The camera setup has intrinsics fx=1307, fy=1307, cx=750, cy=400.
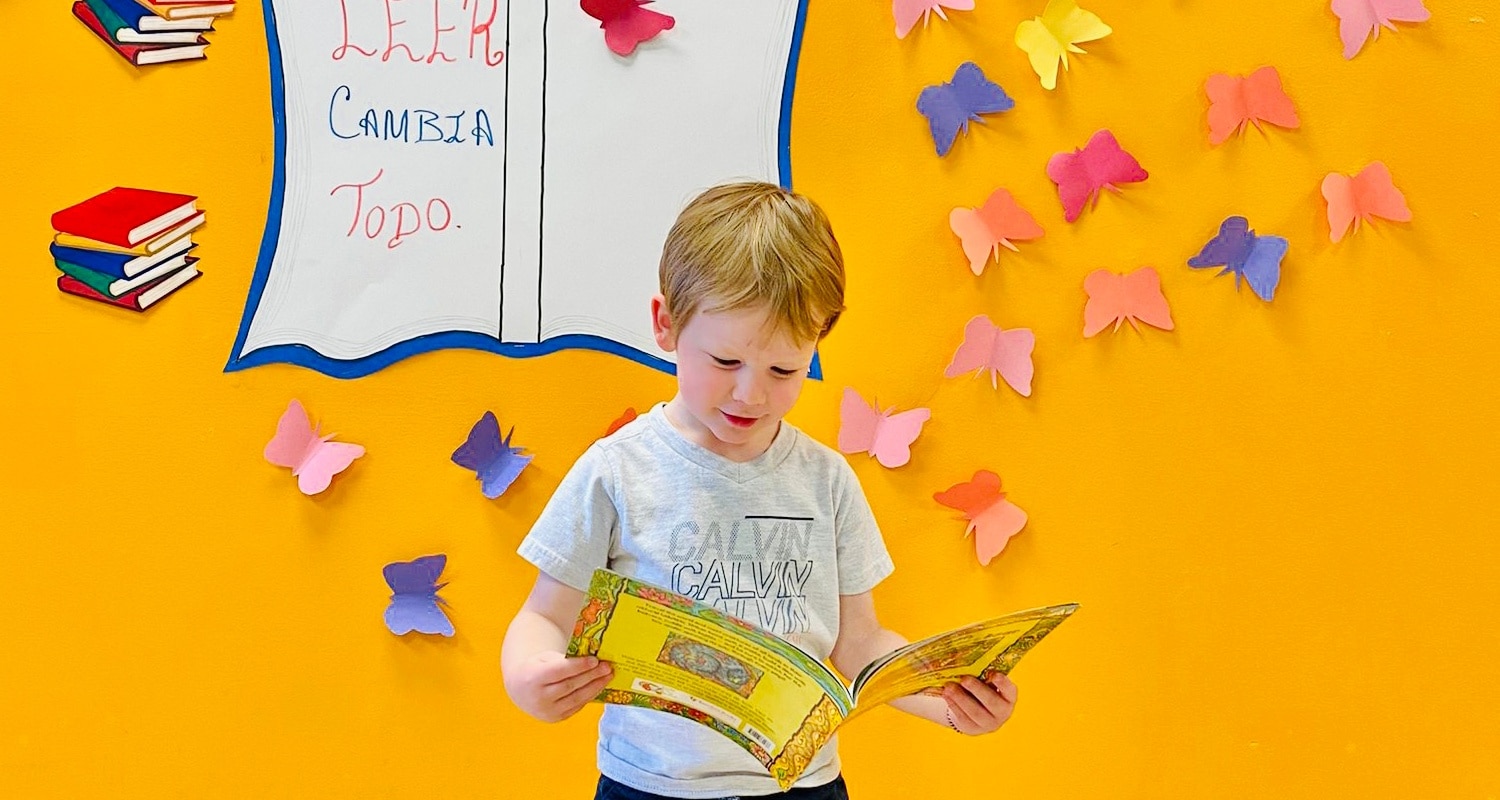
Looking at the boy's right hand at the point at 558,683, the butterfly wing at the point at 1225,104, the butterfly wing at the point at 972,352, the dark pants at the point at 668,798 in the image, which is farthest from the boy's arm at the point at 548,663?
the butterfly wing at the point at 1225,104

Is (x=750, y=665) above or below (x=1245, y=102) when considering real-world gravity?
below

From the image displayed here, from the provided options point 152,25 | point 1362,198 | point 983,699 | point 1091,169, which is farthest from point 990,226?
point 152,25

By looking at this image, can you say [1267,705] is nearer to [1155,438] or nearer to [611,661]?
[1155,438]

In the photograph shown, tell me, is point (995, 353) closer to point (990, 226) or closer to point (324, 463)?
point (990, 226)

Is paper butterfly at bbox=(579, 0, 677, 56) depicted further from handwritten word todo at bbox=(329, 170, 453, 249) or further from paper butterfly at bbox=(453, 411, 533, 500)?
paper butterfly at bbox=(453, 411, 533, 500)

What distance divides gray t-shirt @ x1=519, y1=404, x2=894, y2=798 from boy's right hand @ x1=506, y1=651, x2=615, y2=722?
125 mm

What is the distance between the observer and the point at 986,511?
65.2 inches

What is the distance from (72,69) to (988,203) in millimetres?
1126

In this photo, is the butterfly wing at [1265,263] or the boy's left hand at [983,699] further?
the butterfly wing at [1265,263]

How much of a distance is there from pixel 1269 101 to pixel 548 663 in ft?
3.87

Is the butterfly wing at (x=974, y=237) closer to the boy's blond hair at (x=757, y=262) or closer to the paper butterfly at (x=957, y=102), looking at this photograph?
the paper butterfly at (x=957, y=102)

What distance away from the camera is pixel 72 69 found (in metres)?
1.57

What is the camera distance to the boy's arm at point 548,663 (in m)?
0.99

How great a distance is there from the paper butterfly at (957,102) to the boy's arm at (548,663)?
81 cm
